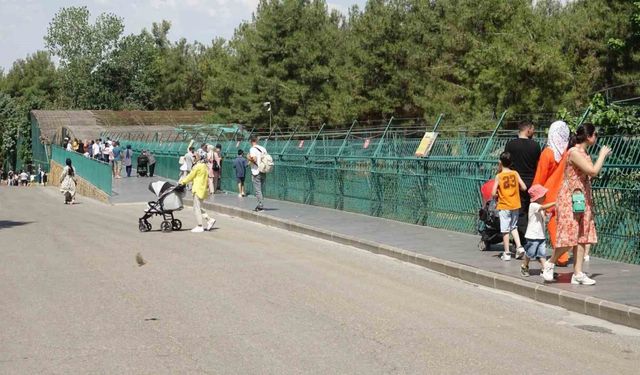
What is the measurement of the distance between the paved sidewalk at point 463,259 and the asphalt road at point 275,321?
0.20m

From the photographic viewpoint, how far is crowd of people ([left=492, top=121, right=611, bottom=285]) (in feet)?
35.7

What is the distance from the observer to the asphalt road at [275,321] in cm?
774

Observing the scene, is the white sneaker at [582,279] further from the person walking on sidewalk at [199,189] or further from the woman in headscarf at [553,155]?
the person walking on sidewalk at [199,189]

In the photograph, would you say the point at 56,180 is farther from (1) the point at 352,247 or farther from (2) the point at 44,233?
(1) the point at 352,247

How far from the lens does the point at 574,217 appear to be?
10930mm

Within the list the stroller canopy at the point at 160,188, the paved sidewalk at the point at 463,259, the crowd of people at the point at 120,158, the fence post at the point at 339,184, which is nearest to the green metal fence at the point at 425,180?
the fence post at the point at 339,184

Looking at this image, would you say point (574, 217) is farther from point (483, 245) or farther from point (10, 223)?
point (10, 223)

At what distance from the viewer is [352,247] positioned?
57.2 feet

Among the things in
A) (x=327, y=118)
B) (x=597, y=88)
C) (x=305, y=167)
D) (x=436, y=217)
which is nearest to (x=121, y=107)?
(x=327, y=118)

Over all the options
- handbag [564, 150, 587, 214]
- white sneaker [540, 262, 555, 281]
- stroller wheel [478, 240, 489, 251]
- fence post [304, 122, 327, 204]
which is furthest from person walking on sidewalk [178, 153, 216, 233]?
handbag [564, 150, 587, 214]

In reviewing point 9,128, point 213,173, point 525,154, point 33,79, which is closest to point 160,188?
point 525,154

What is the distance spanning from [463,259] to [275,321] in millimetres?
5265

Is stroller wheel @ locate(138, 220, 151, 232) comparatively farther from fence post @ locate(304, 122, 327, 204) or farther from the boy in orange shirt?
the boy in orange shirt

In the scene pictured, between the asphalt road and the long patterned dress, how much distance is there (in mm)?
882
